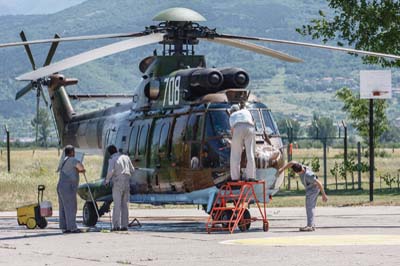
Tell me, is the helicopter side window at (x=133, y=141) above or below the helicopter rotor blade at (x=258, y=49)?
below

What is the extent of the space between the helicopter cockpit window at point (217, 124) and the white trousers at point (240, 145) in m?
0.75

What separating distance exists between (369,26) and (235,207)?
2250 centimetres

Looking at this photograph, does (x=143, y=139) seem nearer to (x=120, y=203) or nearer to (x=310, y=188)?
(x=120, y=203)

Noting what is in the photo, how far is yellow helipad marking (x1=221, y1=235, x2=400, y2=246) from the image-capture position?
20531mm

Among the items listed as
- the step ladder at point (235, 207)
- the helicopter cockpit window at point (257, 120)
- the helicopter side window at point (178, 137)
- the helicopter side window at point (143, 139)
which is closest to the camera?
the step ladder at point (235, 207)

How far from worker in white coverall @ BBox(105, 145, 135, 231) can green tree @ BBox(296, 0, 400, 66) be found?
A: 21.0m

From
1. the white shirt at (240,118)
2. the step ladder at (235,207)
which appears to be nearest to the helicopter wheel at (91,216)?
the step ladder at (235,207)

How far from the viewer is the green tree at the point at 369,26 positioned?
44719 millimetres

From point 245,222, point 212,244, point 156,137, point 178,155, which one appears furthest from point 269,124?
point 212,244

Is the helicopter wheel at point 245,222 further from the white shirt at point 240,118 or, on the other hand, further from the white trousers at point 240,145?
the white shirt at point 240,118

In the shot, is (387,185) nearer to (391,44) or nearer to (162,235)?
(391,44)

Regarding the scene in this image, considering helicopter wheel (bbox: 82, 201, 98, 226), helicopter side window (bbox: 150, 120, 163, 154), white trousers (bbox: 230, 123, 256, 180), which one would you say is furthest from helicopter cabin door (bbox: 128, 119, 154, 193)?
white trousers (bbox: 230, 123, 256, 180)

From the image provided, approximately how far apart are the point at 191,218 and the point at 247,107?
5926 millimetres

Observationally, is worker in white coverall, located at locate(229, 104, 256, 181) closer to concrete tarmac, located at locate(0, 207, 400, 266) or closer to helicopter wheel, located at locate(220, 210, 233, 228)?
helicopter wheel, located at locate(220, 210, 233, 228)
